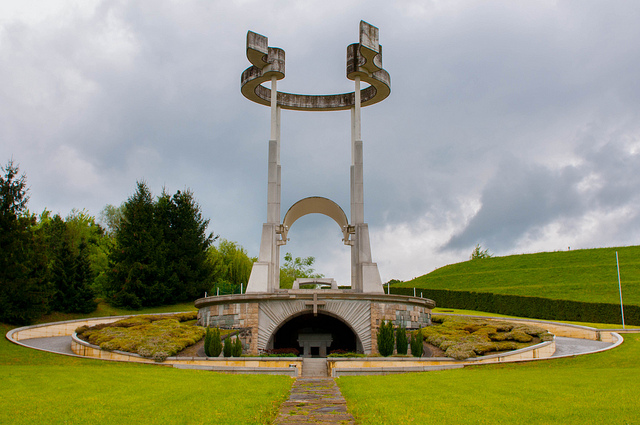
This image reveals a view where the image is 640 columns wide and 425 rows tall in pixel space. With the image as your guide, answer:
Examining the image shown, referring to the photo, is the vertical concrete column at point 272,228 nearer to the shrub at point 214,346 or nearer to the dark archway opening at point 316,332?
the dark archway opening at point 316,332

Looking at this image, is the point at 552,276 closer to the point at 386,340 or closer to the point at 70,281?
the point at 386,340

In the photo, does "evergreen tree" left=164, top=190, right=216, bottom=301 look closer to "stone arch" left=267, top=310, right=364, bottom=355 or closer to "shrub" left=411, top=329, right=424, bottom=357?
"stone arch" left=267, top=310, right=364, bottom=355

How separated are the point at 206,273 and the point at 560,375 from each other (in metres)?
28.5

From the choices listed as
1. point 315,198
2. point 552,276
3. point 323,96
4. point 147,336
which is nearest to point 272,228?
point 315,198

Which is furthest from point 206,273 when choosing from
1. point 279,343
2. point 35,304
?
point 279,343

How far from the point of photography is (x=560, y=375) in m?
12.4

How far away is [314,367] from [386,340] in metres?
2.88

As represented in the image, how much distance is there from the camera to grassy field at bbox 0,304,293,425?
7.36 m

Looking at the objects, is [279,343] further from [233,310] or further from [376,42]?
[376,42]

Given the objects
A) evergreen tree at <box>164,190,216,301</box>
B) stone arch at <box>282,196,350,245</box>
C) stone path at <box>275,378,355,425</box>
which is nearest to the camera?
stone path at <box>275,378,355,425</box>

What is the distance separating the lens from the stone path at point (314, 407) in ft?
26.1

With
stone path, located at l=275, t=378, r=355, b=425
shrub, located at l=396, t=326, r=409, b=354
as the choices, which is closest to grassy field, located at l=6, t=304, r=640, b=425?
stone path, located at l=275, t=378, r=355, b=425

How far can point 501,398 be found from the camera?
880cm

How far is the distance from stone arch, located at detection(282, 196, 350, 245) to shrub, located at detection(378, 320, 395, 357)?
22.4 feet
